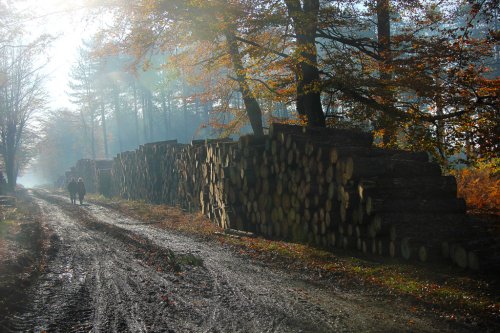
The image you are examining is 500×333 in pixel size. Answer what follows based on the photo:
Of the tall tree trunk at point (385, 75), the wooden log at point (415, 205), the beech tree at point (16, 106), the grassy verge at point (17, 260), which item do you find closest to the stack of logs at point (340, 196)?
the wooden log at point (415, 205)

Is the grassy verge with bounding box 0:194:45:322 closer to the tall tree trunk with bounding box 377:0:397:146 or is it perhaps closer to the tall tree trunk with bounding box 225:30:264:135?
the tall tree trunk with bounding box 225:30:264:135

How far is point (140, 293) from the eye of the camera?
6516mm

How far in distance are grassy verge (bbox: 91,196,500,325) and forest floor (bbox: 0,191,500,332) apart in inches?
0.6

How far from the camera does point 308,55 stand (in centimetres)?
1273

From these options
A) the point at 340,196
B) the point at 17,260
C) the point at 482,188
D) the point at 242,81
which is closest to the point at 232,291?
the point at 340,196

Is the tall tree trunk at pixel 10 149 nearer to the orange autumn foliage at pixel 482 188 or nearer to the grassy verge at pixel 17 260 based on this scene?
the grassy verge at pixel 17 260

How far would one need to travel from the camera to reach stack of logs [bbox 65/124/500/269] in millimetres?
7883

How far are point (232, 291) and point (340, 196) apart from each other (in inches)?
145

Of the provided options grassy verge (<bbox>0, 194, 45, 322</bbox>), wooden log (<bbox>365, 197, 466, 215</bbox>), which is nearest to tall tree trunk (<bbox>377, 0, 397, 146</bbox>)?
wooden log (<bbox>365, 197, 466, 215</bbox>)

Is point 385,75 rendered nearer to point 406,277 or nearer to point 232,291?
point 406,277

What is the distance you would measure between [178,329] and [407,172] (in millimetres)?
5857

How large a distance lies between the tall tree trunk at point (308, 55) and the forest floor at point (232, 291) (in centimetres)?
510

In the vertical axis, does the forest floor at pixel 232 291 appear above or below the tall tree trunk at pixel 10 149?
below

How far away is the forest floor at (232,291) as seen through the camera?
512cm
